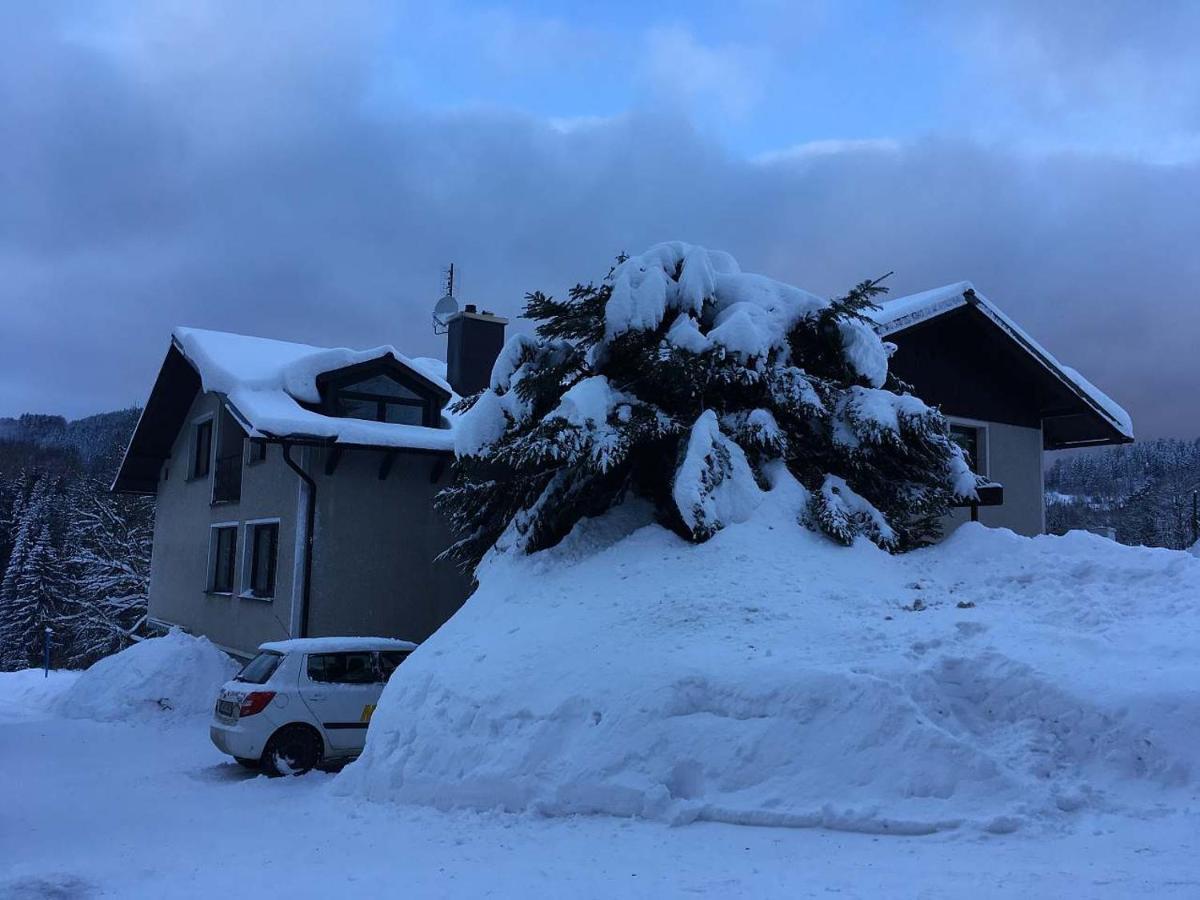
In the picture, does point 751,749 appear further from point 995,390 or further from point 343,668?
point 995,390

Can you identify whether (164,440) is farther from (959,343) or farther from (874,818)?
(874,818)

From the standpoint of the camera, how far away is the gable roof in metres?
14.5

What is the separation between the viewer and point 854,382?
10523 mm

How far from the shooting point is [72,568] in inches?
1763

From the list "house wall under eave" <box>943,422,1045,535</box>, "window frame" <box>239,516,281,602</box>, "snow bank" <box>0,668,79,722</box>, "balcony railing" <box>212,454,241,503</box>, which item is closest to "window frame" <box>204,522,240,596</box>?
"balcony railing" <box>212,454,241,503</box>

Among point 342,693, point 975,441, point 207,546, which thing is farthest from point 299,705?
point 975,441

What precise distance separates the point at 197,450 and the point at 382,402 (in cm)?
605

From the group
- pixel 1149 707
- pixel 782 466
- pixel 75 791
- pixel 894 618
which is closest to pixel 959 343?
pixel 782 466

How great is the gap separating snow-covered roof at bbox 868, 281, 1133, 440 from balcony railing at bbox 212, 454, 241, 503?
11665mm

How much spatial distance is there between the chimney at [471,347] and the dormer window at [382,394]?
1.87 meters

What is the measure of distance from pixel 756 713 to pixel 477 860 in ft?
6.55

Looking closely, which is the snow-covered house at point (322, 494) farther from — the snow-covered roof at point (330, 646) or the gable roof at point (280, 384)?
the snow-covered roof at point (330, 646)

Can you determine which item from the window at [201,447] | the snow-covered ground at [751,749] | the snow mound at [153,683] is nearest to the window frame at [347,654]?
the snow-covered ground at [751,749]

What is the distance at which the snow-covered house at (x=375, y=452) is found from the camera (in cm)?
1505
